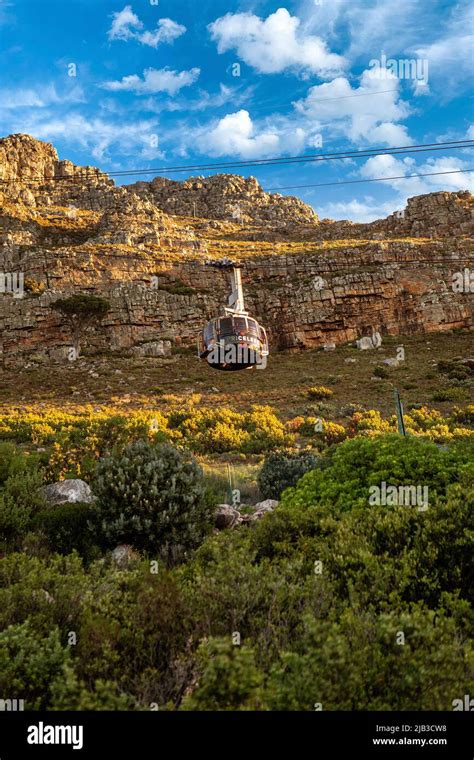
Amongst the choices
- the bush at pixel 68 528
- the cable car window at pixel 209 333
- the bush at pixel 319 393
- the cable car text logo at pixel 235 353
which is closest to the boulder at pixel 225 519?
the bush at pixel 68 528

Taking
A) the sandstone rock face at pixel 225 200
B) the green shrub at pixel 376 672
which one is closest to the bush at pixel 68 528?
the green shrub at pixel 376 672

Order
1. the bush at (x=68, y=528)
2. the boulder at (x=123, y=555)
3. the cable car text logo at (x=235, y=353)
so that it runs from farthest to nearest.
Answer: the cable car text logo at (x=235, y=353)
the bush at (x=68, y=528)
the boulder at (x=123, y=555)

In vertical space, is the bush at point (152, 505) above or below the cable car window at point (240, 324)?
below

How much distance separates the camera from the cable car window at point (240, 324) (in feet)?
51.4

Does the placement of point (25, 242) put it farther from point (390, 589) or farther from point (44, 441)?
point (390, 589)

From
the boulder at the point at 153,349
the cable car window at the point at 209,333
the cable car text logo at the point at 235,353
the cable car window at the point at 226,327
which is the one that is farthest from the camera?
the boulder at the point at 153,349

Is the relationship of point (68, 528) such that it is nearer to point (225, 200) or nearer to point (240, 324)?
point (240, 324)

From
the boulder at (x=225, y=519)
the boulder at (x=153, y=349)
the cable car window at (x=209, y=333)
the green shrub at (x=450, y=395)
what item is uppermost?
the boulder at (x=153, y=349)

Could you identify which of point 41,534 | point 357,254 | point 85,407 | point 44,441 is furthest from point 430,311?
point 41,534

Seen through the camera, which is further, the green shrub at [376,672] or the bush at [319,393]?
the bush at [319,393]

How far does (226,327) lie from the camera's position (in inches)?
621

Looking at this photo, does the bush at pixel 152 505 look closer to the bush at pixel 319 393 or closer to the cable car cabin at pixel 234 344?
the cable car cabin at pixel 234 344

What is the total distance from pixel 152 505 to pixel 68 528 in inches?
69.7

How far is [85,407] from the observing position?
27891 millimetres
